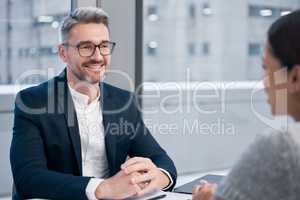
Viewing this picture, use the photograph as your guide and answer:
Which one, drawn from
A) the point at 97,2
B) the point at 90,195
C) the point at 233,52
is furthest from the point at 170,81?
the point at 90,195

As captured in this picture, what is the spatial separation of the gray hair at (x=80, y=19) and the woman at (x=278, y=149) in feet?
4.17

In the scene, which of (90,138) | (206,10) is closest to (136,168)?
(90,138)

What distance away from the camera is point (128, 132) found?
7.68 feet

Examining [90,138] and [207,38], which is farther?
[207,38]

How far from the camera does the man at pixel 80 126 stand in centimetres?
203

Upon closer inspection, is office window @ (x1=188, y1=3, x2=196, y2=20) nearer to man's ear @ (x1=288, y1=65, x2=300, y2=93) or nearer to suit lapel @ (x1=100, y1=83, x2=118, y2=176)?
suit lapel @ (x1=100, y1=83, x2=118, y2=176)

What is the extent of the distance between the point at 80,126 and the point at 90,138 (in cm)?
8

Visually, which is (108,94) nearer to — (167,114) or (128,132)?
(128,132)

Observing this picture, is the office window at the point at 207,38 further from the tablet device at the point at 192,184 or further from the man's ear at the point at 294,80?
the man's ear at the point at 294,80

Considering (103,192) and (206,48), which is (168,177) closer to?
(103,192)

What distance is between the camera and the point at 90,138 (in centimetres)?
219

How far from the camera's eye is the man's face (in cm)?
221

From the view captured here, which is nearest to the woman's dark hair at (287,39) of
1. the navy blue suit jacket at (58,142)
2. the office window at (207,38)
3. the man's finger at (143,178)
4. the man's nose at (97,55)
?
the man's finger at (143,178)

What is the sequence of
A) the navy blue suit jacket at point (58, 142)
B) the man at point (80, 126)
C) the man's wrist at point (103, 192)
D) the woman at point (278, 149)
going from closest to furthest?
the woman at point (278, 149), the man's wrist at point (103, 192), the navy blue suit jacket at point (58, 142), the man at point (80, 126)
